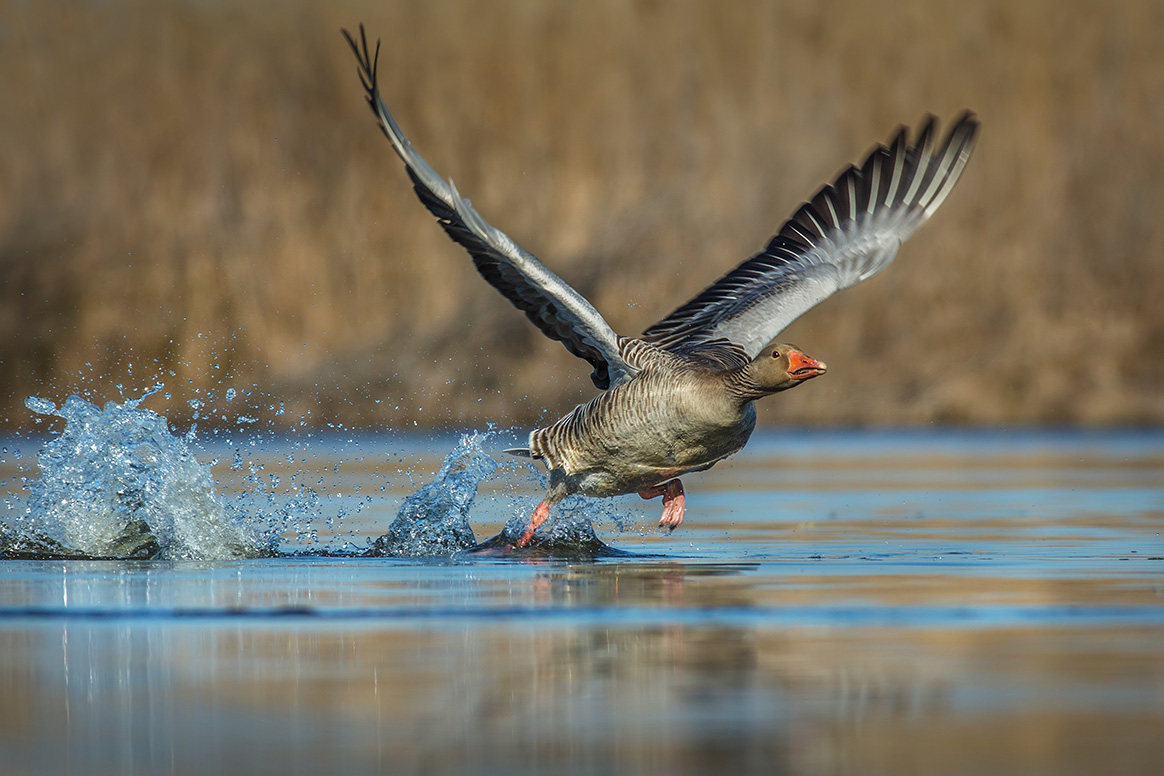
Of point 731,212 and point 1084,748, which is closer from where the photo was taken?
point 1084,748

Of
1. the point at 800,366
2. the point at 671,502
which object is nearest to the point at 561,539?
the point at 671,502

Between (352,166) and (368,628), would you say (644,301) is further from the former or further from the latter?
(368,628)

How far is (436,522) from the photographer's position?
1154 centimetres

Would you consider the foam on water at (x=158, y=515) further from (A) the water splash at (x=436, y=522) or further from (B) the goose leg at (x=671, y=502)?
(B) the goose leg at (x=671, y=502)

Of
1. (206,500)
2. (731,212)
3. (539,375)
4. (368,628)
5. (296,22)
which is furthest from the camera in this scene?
(296,22)

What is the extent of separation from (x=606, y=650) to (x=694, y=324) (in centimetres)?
625

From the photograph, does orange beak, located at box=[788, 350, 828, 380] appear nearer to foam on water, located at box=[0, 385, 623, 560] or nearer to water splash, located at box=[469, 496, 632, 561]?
water splash, located at box=[469, 496, 632, 561]

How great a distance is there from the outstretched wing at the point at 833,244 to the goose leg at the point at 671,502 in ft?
3.09

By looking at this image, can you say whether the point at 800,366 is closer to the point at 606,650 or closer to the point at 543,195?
the point at 606,650

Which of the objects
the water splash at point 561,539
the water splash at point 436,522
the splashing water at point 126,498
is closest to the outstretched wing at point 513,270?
the water splash at point 561,539

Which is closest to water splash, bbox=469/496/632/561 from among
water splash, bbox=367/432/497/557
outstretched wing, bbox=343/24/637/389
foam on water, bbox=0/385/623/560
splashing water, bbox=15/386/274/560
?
foam on water, bbox=0/385/623/560

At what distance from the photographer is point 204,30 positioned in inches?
1312

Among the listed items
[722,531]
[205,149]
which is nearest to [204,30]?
[205,149]

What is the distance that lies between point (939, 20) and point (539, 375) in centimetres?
970
